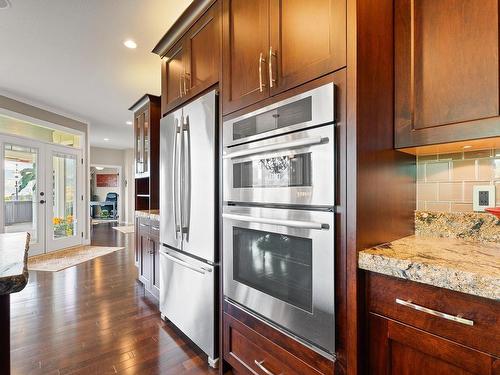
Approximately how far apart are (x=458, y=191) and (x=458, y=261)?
2.08 ft

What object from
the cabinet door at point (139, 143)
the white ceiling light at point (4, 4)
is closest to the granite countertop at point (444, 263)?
the white ceiling light at point (4, 4)

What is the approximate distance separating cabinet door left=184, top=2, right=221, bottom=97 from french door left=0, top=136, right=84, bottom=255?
13.5 ft

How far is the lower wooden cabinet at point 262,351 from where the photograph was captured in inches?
45.1

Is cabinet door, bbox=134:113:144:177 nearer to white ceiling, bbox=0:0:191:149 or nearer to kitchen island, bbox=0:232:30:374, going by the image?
white ceiling, bbox=0:0:191:149

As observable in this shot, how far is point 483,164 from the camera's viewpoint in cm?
128

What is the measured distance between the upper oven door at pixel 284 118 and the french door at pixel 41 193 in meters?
4.74

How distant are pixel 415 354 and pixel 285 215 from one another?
67 centimetres

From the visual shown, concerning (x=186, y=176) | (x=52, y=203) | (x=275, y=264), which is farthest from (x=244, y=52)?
(x=52, y=203)

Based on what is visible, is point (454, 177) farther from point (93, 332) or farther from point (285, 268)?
point (93, 332)

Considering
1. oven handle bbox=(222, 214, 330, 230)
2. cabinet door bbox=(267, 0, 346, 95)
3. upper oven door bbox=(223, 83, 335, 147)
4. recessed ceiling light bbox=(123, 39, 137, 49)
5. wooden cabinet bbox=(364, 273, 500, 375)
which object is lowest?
wooden cabinet bbox=(364, 273, 500, 375)

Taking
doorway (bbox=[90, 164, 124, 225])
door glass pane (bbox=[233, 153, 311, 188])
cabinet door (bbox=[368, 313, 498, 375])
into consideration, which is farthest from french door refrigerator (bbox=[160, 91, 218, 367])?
doorway (bbox=[90, 164, 124, 225])

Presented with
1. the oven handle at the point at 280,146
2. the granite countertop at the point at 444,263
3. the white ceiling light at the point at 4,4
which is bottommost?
the granite countertop at the point at 444,263

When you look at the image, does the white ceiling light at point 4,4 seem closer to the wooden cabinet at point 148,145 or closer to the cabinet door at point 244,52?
the wooden cabinet at point 148,145

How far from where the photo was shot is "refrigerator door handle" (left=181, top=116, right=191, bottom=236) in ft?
6.23
